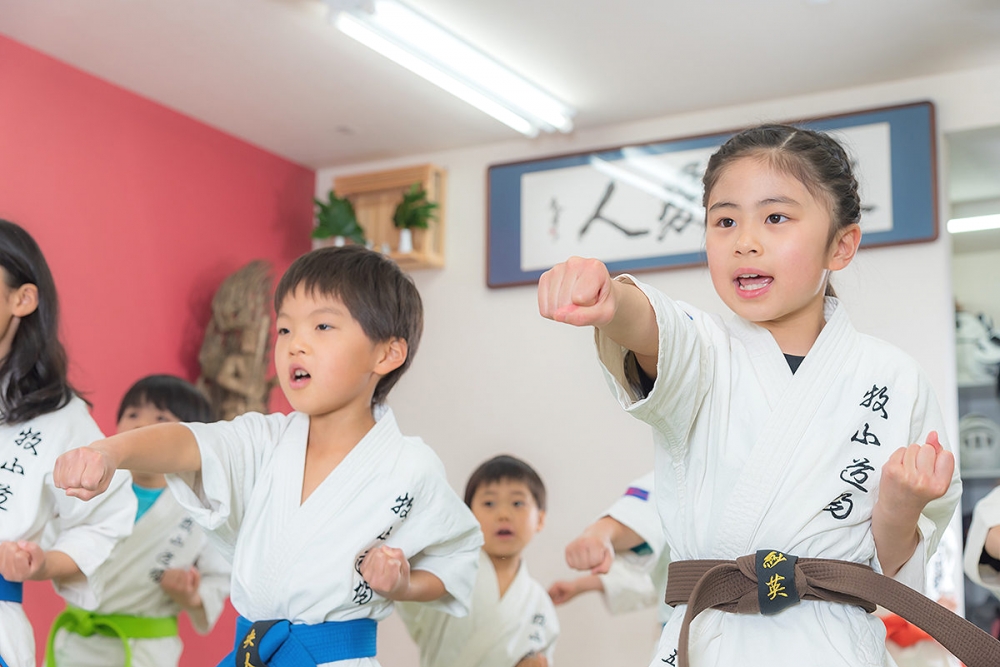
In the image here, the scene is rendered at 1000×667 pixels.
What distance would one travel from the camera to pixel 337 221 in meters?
4.62

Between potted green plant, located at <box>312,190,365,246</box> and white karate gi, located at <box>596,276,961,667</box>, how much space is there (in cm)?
333

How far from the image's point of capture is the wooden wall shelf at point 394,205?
4645 millimetres

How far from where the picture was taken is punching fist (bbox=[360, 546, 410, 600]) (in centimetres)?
162

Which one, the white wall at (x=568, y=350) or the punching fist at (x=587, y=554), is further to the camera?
the white wall at (x=568, y=350)

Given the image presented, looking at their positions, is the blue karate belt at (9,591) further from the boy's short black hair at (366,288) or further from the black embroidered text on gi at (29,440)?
the boy's short black hair at (366,288)

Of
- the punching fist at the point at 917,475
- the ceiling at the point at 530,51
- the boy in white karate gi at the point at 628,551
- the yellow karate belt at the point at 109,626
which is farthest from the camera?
the ceiling at the point at 530,51

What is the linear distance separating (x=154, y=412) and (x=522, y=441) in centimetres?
175

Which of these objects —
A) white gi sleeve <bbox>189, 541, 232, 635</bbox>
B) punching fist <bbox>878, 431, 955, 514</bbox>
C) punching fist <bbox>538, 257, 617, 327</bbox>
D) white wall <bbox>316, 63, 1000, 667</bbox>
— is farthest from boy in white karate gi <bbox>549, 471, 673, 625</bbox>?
white wall <bbox>316, 63, 1000, 667</bbox>

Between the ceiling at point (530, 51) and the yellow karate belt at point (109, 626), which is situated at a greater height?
the ceiling at point (530, 51)

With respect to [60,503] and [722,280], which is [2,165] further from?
[722,280]

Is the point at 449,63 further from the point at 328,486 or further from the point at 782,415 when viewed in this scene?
the point at 782,415

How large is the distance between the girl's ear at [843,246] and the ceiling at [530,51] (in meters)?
2.00

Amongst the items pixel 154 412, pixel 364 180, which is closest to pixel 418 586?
pixel 154 412

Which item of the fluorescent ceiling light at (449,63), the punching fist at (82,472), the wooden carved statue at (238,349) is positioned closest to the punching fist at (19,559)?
the punching fist at (82,472)
